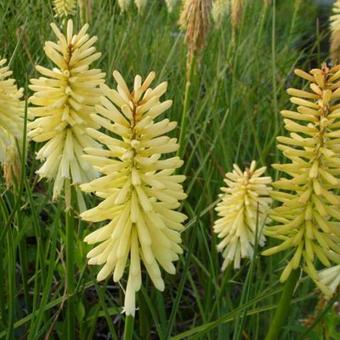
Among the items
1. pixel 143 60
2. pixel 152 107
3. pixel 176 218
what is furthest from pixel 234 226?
pixel 143 60

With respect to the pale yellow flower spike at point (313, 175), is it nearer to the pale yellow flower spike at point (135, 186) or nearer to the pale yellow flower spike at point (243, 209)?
the pale yellow flower spike at point (135, 186)

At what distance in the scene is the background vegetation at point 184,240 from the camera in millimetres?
1753

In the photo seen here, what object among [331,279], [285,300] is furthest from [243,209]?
[285,300]

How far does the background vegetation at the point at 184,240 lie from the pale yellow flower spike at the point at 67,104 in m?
0.14

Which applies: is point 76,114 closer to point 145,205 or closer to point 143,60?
point 145,205

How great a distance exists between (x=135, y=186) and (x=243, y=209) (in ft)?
2.87

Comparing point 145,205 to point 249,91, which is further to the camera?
point 249,91

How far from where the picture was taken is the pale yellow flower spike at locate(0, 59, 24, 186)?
1801 millimetres

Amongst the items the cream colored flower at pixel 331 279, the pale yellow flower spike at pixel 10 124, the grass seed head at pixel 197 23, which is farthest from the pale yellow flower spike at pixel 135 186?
the grass seed head at pixel 197 23

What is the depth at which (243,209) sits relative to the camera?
2.08 meters

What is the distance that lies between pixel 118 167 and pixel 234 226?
A: 92 centimetres

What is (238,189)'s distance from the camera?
2.05 metres

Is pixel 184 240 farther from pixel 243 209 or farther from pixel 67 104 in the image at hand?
pixel 67 104

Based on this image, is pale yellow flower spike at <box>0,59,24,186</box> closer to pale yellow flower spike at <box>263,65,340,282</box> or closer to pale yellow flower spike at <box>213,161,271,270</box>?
pale yellow flower spike at <box>213,161,271,270</box>
